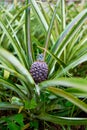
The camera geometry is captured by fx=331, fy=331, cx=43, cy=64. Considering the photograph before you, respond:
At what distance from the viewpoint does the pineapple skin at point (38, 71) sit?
1219 millimetres

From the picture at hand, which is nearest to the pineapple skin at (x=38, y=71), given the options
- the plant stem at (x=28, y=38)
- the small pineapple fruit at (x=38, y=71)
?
the small pineapple fruit at (x=38, y=71)

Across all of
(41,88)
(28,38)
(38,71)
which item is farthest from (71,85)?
(28,38)

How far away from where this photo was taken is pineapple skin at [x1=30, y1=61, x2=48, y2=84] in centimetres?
122

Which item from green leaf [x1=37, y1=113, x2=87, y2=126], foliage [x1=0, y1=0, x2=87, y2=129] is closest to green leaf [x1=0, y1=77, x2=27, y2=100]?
foliage [x1=0, y1=0, x2=87, y2=129]

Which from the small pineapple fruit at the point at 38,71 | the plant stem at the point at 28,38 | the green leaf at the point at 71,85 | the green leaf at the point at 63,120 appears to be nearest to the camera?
the green leaf at the point at 71,85

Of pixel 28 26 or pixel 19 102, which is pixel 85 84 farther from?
pixel 28 26

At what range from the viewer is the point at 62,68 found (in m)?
1.24

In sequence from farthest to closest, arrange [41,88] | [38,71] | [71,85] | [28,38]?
[28,38] < [38,71] < [41,88] < [71,85]

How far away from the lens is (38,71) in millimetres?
1229

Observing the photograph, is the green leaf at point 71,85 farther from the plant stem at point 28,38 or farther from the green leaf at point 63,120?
the plant stem at point 28,38

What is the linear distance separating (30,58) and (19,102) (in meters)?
0.21

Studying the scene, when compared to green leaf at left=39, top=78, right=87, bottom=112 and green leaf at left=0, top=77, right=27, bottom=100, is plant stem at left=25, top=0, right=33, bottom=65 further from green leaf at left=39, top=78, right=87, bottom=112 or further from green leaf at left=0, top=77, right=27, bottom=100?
green leaf at left=39, top=78, right=87, bottom=112

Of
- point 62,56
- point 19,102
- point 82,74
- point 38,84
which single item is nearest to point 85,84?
point 38,84

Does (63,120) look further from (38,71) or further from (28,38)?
(28,38)
